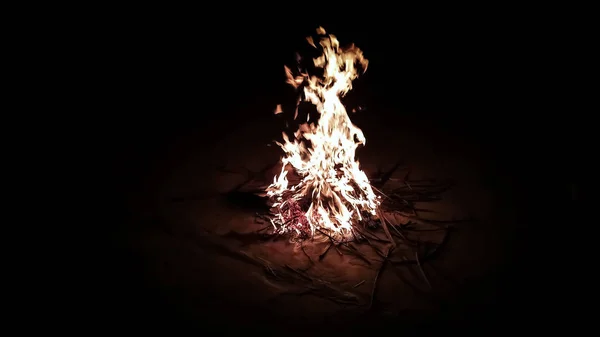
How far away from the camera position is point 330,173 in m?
4.63

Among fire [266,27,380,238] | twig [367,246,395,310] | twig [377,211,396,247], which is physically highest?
fire [266,27,380,238]

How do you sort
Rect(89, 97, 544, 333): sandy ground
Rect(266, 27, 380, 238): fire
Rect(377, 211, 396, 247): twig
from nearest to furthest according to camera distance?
Rect(89, 97, 544, 333): sandy ground, Rect(377, 211, 396, 247): twig, Rect(266, 27, 380, 238): fire

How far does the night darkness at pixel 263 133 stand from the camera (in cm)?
362

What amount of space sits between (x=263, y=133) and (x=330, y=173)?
89.2 inches

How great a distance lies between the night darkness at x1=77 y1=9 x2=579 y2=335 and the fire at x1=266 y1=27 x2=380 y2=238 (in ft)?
2.58

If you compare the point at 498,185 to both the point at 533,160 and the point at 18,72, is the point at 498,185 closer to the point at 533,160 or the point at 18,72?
the point at 533,160

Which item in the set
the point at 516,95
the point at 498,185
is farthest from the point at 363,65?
the point at 516,95

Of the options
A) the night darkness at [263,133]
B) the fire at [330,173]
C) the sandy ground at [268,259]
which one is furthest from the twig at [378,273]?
the fire at [330,173]

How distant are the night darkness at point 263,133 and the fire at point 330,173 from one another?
79 cm

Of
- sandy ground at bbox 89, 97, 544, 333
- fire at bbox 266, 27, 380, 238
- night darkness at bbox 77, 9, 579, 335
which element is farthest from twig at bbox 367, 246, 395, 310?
fire at bbox 266, 27, 380, 238

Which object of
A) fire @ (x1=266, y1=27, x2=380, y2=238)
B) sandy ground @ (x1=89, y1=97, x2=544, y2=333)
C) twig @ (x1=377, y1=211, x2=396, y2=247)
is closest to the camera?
sandy ground @ (x1=89, y1=97, x2=544, y2=333)

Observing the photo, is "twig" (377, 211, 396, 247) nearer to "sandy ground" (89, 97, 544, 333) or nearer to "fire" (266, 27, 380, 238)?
"fire" (266, 27, 380, 238)

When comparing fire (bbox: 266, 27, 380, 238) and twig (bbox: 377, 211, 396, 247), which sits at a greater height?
fire (bbox: 266, 27, 380, 238)

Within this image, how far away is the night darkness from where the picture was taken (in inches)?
143
